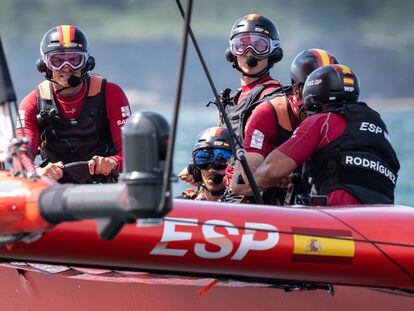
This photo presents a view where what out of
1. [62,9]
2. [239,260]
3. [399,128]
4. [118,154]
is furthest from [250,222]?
[62,9]

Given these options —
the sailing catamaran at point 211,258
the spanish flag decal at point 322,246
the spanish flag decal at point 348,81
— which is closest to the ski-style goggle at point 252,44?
the spanish flag decal at point 348,81

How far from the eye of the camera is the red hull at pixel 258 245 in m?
7.59

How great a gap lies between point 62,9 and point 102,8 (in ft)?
13.5

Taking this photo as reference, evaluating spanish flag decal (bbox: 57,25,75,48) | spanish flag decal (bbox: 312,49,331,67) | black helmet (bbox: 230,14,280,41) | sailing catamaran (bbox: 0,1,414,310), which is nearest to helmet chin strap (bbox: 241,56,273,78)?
black helmet (bbox: 230,14,280,41)

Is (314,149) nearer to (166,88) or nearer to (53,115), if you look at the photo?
(53,115)

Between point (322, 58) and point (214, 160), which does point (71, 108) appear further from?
point (322, 58)

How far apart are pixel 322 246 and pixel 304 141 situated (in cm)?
109

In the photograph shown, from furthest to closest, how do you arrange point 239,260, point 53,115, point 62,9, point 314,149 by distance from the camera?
point 62,9, point 53,115, point 314,149, point 239,260

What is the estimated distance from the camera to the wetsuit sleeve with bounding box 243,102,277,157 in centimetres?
964

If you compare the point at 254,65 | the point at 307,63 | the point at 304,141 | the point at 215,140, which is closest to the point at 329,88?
the point at 304,141

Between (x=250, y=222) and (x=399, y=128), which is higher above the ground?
(x=399, y=128)

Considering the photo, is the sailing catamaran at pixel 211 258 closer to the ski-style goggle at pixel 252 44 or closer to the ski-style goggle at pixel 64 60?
the ski-style goggle at pixel 64 60

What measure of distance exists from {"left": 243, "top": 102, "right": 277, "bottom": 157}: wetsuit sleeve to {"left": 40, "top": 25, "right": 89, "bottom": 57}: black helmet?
153 cm

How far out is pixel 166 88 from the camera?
369 feet
